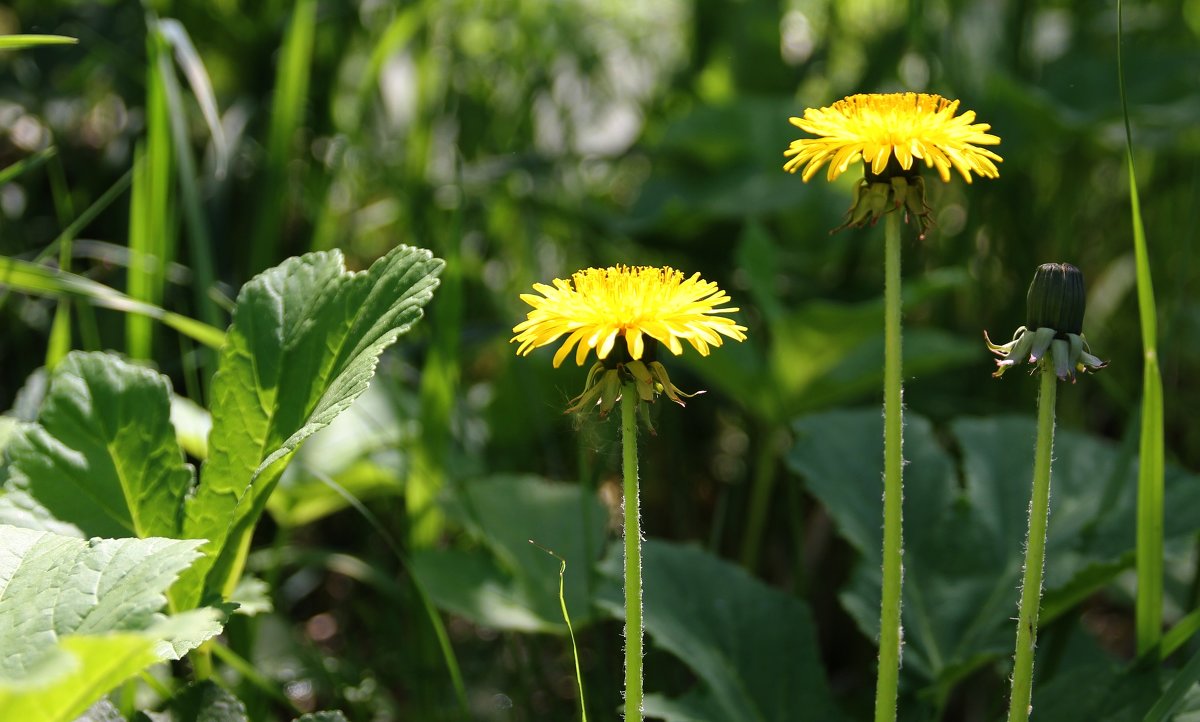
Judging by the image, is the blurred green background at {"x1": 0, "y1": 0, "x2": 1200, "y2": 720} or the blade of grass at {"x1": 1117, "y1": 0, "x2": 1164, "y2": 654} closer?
the blade of grass at {"x1": 1117, "y1": 0, "x2": 1164, "y2": 654}

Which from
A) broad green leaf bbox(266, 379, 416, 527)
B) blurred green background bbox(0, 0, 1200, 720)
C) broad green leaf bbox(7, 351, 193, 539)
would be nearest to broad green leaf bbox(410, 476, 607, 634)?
blurred green background bbox(0, 0, 1200, 720)

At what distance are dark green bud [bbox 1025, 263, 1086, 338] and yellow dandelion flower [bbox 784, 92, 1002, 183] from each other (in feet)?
0.35

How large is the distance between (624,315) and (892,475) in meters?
0.33

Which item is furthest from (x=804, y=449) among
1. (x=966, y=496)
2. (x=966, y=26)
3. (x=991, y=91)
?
(x=966, y=26)

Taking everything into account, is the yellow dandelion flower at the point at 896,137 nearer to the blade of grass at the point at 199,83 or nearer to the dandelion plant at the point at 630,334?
the dandelion plant at the point at 630,334

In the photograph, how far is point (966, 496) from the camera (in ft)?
5.62

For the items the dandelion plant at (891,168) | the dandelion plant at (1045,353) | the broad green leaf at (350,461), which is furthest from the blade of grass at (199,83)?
the dandelion plant at (1045,353)

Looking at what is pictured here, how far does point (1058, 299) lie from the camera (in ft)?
3.49

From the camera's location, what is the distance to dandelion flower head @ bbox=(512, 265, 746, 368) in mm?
1018

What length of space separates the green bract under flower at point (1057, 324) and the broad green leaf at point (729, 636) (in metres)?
0.61

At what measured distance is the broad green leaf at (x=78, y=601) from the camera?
0.93m

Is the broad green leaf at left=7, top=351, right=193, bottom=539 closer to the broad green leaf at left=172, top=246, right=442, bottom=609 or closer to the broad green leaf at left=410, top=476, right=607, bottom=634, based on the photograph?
the broad green leaf at left=172, top=246, right=442, bottom=609

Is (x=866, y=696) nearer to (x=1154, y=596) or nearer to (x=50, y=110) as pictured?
(x=1154, y=596)

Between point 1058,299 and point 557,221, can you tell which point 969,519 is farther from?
point 557,221
